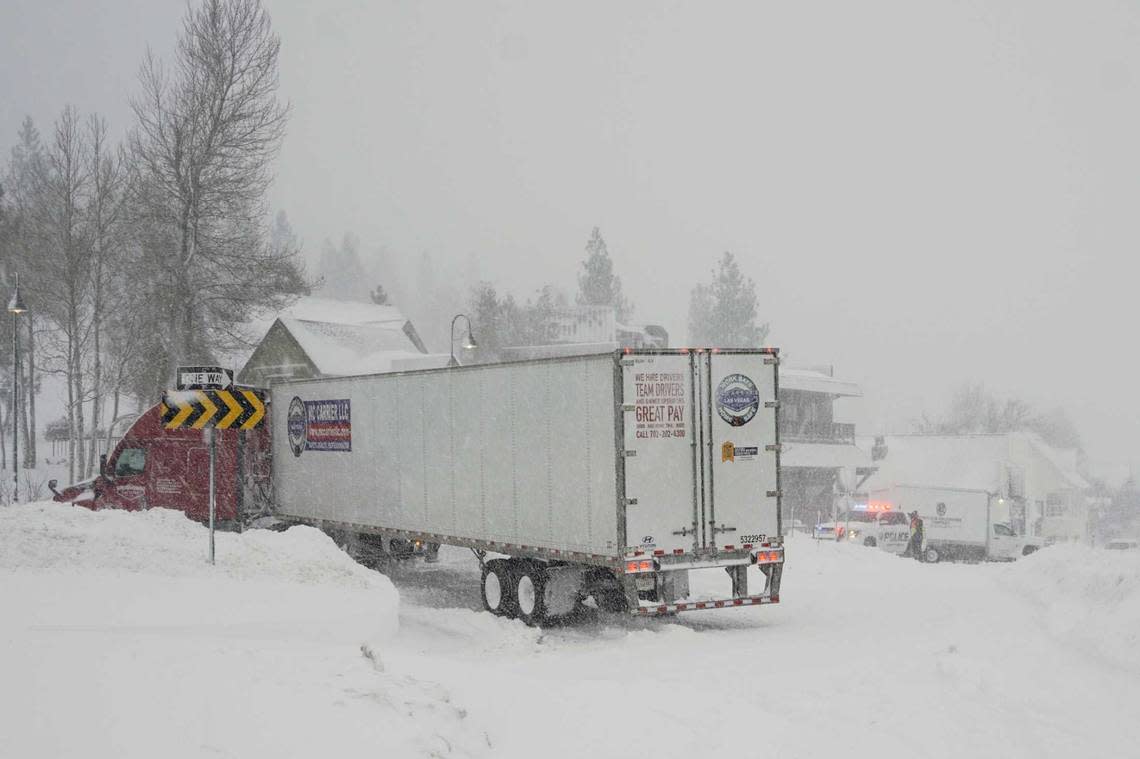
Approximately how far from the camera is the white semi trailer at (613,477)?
45.2ft

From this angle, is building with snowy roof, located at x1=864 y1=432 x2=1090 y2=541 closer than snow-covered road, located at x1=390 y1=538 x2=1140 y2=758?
No

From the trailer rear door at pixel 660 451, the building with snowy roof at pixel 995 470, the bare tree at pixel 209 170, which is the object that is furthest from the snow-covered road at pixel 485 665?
the building with snowy roof at pixel 995 470

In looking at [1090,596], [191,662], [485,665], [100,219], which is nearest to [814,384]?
[100,219]

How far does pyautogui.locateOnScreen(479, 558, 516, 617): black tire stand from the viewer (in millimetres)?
15656

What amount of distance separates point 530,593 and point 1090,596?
7850 millimetres

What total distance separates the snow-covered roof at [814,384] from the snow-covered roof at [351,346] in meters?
18.6

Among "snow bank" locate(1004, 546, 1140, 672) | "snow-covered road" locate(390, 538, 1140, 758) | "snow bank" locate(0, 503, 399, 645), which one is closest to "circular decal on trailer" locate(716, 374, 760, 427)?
"snow-covered road" locate(390, 538, 1140, 758)

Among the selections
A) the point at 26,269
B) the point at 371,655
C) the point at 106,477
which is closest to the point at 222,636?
the point at 371,655

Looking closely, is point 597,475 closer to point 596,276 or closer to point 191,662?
point 191,662

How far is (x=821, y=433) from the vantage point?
59.7 metres

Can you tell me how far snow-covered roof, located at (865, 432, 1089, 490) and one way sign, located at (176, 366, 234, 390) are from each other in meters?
59.8

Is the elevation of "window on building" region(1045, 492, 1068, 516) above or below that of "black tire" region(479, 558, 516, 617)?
below

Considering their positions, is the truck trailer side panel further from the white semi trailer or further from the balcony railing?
the balcony railing

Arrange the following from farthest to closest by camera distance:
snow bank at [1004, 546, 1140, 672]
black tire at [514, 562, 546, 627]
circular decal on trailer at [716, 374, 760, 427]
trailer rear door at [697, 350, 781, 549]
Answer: black tire at [514, 562, 546, 627], circular decal on trailer at [716, 374, 760, 427], trailer rear door at [697, 350, 781, 549], snow bank at [1004, 546, 1140, 672]
